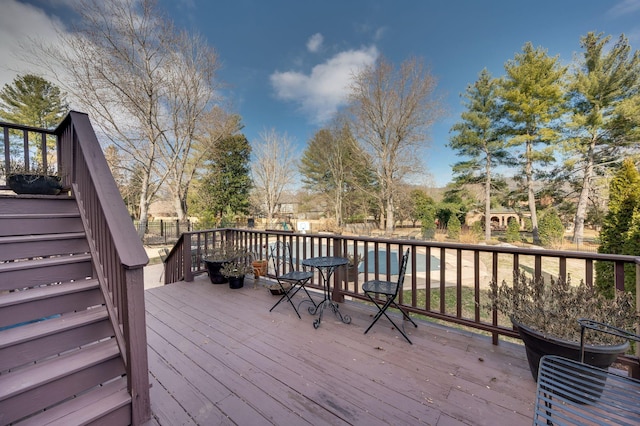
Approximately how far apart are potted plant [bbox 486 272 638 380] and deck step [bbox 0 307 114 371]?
286cm

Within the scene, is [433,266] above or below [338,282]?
below

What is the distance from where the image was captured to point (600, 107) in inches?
478

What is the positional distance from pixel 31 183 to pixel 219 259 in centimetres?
230

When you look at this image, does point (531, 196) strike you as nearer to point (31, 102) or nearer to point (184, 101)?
point (184, 101)

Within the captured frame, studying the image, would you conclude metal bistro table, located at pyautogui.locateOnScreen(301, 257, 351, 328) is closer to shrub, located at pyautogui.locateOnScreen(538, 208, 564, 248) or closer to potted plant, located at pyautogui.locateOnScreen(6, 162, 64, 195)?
potted plant, located at pyautogui.locateOnScreen(6, 162, 64, 195)

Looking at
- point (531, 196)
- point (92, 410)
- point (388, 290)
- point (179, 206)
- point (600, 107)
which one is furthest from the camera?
point (531, 196)

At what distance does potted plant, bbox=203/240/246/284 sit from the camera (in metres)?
4.08

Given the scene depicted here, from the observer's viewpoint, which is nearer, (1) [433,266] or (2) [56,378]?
(2) [56,378]

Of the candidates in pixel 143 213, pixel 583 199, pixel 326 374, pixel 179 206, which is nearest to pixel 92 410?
pixel 326 374

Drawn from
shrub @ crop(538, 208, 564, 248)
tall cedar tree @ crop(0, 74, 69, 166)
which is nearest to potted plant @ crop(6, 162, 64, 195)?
tall cedar tree @ crop(0, 74, 69, 166)

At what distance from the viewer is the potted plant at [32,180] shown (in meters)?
2.50

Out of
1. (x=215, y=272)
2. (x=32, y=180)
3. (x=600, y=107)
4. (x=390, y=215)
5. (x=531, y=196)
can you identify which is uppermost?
(x=600, y=107)

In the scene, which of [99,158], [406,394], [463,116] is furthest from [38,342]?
[463,116]

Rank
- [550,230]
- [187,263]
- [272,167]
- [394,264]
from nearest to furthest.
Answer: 1. [187,263]
2. [394,264]
3. [550,230]
4. [272,167]
